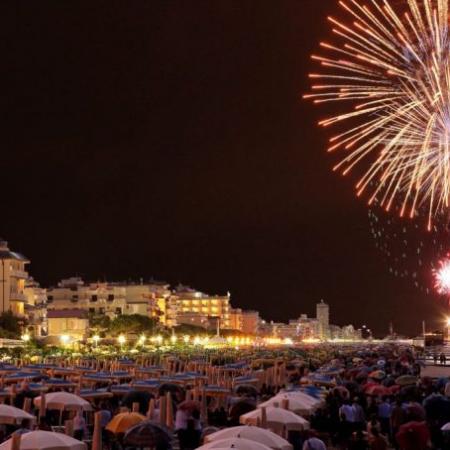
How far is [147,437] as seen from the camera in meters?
16.0

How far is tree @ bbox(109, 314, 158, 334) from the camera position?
108m

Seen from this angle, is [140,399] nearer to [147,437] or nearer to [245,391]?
[245,391]

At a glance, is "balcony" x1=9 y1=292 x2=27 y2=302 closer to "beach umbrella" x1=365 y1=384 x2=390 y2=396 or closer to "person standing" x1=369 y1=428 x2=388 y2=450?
"beach umbrella" x1=365 y1=384 x2=390 y2=396

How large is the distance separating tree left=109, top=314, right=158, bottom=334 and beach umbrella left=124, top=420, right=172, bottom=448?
92.7 m

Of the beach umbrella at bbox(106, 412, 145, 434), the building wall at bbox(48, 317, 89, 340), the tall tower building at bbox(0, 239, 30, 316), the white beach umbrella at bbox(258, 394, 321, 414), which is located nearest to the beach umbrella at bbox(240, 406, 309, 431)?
the white beach umbrella at bbox(258, 394, 321, 414)

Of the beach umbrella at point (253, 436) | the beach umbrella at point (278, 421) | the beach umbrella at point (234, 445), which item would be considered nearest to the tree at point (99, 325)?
the beach umbrella at point (278, 421)

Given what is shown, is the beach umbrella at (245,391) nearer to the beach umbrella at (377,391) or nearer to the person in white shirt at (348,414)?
the beach umbrella at (377,391)

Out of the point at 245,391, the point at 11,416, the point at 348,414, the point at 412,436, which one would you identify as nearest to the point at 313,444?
the point at 412,436

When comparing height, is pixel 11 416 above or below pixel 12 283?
below

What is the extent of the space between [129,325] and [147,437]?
94.3m

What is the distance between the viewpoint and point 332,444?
74.6 ft

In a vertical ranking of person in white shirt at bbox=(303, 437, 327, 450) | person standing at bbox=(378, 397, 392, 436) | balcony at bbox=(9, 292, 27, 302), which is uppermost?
balcony at bbox=(9, 292, 27, 302)

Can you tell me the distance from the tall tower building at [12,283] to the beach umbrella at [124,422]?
66.1m

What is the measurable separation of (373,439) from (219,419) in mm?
11128
